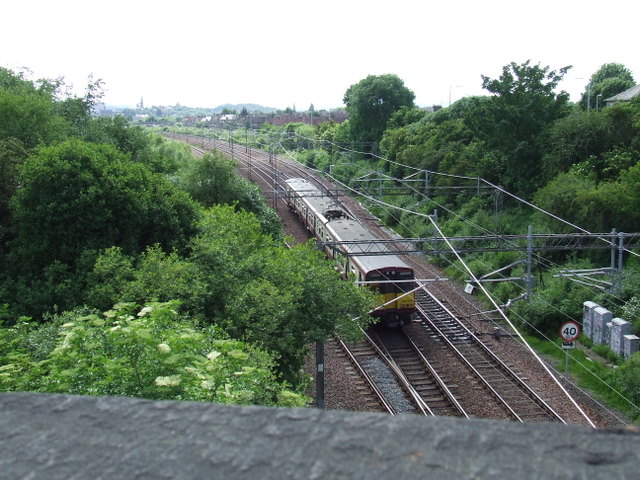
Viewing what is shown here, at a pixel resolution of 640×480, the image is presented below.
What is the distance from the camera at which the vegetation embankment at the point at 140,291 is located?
6.54 meters

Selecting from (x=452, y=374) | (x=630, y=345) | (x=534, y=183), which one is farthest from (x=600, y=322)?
(x=534, y=183)

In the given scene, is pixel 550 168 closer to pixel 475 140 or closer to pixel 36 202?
pixel 475 140

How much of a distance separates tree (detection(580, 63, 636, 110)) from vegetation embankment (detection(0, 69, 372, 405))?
32108 mm

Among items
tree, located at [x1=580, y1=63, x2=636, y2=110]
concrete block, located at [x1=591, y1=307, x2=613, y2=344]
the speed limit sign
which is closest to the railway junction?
the speed limit sign

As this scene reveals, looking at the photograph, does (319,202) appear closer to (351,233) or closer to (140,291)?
(351,233)

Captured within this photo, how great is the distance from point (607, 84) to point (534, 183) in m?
21.6

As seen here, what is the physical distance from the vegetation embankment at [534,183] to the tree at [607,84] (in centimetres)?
70

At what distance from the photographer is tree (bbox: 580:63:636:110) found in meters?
43.0

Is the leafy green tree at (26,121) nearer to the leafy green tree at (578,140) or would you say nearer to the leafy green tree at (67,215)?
the leafy green tree at (67,215)

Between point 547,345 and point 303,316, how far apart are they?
9.53 metres

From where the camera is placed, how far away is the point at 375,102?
166 ft

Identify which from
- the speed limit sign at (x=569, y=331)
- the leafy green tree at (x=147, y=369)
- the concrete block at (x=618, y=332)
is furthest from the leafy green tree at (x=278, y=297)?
the concrete block at (x=618, y=332)

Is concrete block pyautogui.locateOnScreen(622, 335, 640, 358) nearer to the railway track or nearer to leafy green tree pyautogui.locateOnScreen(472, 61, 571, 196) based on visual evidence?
the railway track

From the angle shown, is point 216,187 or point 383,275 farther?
point 216,187
